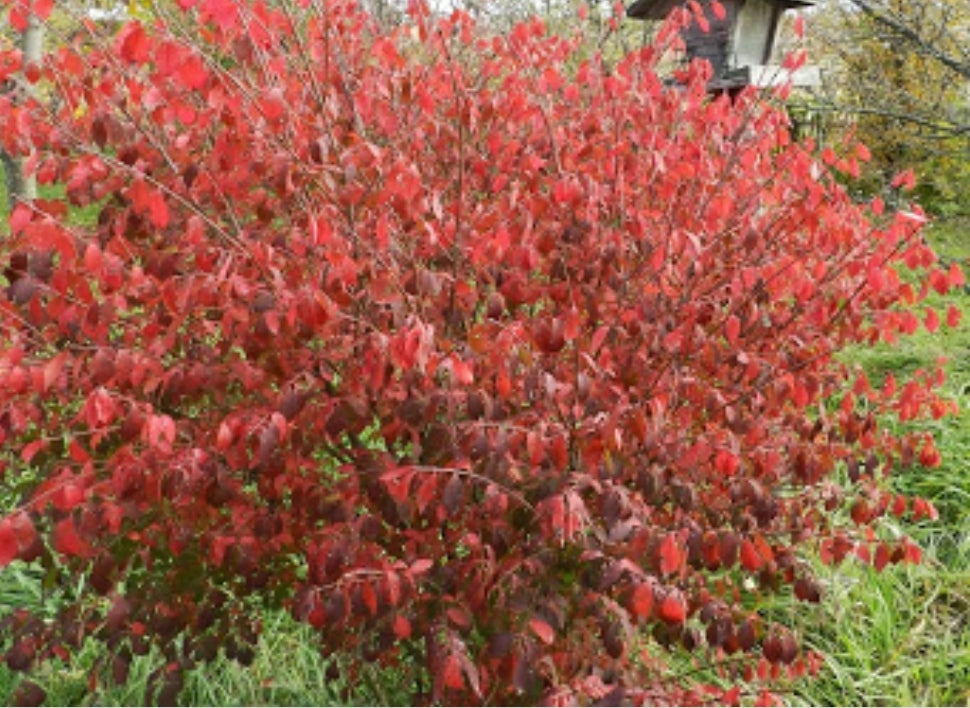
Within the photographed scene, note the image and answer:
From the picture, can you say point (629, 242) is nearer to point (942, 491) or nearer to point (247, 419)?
point (247, 419)

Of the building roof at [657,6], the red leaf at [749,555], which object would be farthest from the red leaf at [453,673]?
the building roof at [657,6]

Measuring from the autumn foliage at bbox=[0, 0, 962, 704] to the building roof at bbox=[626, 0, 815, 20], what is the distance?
3179 millimetres

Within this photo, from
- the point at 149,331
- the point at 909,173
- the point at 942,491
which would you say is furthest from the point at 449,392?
the point at 942,491

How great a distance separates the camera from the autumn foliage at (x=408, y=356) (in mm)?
2254

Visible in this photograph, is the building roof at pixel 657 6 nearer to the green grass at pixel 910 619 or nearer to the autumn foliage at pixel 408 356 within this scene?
the green grass at pixel 910 619

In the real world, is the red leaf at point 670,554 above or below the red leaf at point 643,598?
above

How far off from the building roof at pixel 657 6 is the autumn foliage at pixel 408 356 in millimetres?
3179

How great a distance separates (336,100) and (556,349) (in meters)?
0.83

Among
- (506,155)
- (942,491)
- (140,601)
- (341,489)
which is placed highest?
(506,155)

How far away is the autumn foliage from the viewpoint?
2.25 meters

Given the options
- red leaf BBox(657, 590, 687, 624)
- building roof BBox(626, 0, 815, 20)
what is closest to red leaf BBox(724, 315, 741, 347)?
red leaf BBox(657, 590, 687, 624)

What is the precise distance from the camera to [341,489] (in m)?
2.52

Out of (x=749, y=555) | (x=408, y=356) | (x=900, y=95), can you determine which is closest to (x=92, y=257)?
(x=408, y=356)

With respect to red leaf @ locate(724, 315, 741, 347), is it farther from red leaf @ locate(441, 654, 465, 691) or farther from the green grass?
the green grass
